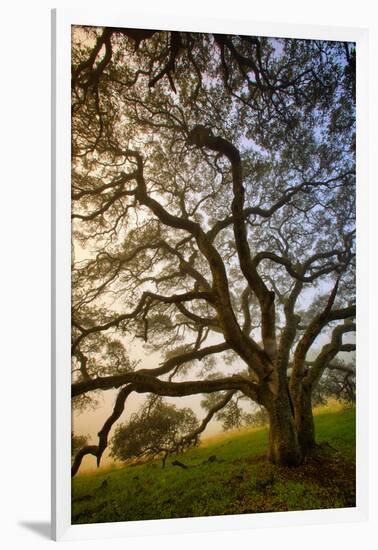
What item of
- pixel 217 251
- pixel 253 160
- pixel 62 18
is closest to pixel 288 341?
pixel 217 251

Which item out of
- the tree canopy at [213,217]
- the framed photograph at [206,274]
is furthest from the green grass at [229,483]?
the tree canopy at [213,217]

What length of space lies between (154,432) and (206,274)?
1217 millimetres

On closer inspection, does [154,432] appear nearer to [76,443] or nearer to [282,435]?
[76,443]

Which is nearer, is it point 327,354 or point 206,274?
point 206,274

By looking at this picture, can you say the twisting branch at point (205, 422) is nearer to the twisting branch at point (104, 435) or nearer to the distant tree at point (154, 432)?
the distant tree at point (154, 432)

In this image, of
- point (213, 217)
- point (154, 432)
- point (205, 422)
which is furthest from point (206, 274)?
point (154, 432)

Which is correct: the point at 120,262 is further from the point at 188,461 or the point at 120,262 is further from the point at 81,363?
the point at 188,461

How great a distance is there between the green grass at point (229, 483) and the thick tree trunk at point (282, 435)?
0.20ft

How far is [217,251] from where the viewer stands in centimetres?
645

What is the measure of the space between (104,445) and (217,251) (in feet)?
5.37

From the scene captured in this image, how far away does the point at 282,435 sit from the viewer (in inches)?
258

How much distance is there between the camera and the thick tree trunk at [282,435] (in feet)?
21.4

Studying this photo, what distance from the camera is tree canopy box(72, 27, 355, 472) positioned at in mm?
6141

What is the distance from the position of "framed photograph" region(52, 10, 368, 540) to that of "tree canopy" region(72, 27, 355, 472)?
1 centimetres
